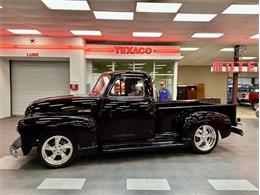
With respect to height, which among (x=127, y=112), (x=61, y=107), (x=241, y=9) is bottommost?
(x=127, y=112)

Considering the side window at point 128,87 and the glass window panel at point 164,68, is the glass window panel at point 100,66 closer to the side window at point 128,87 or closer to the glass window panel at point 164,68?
the glass window panel at point 164,68

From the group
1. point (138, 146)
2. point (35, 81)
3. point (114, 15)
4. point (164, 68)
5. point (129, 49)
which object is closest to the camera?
point (138, 146)

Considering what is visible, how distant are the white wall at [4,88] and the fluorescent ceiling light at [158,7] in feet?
21.1

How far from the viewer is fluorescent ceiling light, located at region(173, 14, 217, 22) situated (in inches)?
256

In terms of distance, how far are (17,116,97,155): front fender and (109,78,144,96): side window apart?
70 centimetres

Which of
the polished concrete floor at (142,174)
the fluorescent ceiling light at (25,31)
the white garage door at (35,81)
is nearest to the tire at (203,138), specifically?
the polished concrete floor at (142,174)

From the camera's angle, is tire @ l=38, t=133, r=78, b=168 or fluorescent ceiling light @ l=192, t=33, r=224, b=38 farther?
fluorescent ceiling light @ l=192, t=33, r=224, b=38

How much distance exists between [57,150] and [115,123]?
3.61ft

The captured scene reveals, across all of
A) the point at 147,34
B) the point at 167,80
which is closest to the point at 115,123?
the point at 147,34

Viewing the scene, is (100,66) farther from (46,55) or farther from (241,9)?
(241,9)

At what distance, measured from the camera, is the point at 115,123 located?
4.35 meters

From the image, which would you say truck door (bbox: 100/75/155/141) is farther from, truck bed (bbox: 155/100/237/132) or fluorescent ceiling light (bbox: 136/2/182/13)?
fluorescent ceiling light (bbox: 136/2/182/13)

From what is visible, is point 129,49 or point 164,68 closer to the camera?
point 129,49

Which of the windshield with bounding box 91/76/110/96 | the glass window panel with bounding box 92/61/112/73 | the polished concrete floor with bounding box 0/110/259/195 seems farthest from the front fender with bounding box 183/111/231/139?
the glass window panel with bounding box 92/61/112/73
